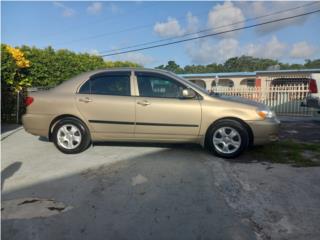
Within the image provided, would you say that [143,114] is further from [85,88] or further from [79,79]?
[79,79]

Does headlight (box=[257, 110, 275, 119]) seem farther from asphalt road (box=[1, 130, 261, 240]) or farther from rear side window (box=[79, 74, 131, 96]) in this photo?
rear side window (box=[79, 74, 131, 96])

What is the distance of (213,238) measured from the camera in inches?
121

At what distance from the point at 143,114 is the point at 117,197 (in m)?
2.11

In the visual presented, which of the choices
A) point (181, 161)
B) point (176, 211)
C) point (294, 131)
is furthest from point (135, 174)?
point (294, 131)

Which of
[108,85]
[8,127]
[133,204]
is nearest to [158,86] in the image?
[108,85]

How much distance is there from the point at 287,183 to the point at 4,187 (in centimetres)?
392

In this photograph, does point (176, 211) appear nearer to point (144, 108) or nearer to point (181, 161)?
point (181, 161)

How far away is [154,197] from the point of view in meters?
4.02

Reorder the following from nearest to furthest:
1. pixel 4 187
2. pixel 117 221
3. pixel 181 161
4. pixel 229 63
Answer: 1. pixel 117 221
2. pixel 4 187
3. pixel 181 161
4. pixel 229 63

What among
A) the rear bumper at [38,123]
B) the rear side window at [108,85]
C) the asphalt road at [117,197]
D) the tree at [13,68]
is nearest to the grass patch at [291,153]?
the asphalt road at [117,197]

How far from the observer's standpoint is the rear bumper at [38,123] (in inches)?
237

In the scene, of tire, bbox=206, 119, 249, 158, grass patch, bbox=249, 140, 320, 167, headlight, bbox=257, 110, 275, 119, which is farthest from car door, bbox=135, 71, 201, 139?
grass patch, bbox=249, 140, 320, 167

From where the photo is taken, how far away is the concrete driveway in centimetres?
324

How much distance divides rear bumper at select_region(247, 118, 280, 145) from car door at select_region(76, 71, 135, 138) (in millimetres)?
2186
